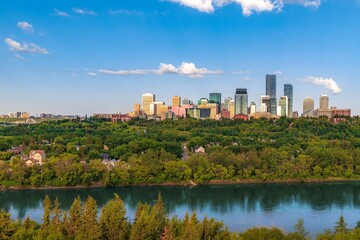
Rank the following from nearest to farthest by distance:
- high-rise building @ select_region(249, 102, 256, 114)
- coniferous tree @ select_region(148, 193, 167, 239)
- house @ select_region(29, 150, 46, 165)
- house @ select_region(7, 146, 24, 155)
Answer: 1. coniferous tree @ select_region(148, 193, 167, 239)
2. house @ select_region(29, 150, 46, 165)
3. house @ select_region(7, 146, 24, 155)
4. high-rise building @ select_region(249, 102, 256, 114)

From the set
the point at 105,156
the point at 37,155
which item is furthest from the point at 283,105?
the point at 37,155

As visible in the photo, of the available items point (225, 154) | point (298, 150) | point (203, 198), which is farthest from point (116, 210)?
point (298, 150)

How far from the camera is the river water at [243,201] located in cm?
1705

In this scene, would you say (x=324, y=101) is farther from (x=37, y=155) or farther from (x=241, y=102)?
(x=37, y=155)

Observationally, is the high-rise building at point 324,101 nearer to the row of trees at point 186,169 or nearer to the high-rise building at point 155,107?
the high-rise building at point 155,107

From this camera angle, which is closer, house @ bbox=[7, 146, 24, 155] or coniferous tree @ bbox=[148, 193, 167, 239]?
coniferous tree @ bbox=[148, 193, 167, 239]

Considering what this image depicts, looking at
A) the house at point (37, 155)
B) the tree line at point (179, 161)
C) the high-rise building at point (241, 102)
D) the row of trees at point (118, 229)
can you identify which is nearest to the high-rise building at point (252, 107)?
the high-rise building at point (241, 102)

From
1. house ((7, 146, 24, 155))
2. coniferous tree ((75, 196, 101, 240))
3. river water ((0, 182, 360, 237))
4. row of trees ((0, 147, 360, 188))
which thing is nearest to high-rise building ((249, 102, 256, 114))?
row of trees ((0, 147, 360, 188))

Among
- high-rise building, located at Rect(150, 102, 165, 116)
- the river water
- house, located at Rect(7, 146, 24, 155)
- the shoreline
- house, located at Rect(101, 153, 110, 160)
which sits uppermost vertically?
high-rise building, located at Rect(150, 102, 165, 116)

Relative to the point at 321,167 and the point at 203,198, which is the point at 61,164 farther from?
the point at 321,167

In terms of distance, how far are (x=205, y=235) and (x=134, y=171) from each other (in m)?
13.3

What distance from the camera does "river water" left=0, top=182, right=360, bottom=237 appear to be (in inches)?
671

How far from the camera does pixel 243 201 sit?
67.7 feet

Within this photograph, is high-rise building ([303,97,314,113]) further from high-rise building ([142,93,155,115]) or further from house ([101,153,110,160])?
house ([101,153,110,160])
